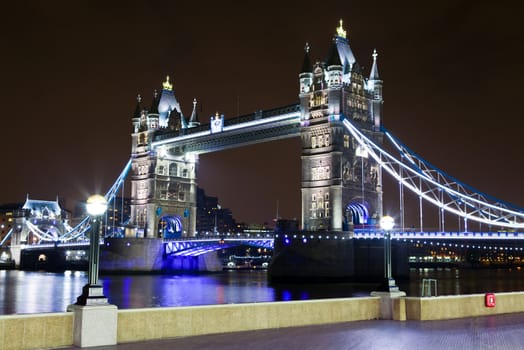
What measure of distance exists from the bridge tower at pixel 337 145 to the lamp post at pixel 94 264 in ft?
162

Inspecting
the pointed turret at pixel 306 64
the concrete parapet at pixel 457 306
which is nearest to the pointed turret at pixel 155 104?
the pointed turret at pixel 306 64

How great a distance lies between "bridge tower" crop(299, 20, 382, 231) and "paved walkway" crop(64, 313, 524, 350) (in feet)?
151

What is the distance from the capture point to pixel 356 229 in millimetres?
61750

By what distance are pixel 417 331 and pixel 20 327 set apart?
8.43 metres

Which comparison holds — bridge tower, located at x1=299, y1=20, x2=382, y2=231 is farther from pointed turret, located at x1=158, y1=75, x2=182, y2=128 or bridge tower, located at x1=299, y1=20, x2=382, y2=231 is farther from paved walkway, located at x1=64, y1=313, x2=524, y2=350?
paved walkway, located at x1=64, y1=313, x2=524, y2=350

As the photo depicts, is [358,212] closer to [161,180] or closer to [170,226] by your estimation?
[161,180]

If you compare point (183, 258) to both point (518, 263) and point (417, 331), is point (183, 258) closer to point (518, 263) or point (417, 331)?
point (417, 331)

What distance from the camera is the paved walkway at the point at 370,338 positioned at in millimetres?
13062

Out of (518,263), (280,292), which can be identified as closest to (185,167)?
(280,292)

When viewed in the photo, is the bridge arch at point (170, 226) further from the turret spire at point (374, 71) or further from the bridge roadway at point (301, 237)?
the turret spire at point (374, 71)

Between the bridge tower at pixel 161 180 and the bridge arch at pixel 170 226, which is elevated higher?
the bridge tower at pixel 161 180

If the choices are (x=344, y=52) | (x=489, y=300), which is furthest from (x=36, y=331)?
(x=344, y=52)

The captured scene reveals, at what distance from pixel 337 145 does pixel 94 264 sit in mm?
51614

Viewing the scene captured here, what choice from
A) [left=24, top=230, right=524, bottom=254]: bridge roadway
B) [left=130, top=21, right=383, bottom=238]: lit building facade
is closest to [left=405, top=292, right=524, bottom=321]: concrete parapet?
[left=24, top=230, right=524, bottom=254]: bridge roadway
